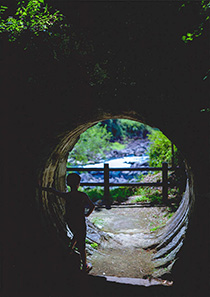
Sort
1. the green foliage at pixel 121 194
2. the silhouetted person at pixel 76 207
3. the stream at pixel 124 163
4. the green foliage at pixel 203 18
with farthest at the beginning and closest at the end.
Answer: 1. the stream at pixel 124 163
2. the green foliage at pixel 121 194
3. the silhouetted person at pixel 76 207
4. the green foliage at pixel 203 18

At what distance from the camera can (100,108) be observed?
9.54ft

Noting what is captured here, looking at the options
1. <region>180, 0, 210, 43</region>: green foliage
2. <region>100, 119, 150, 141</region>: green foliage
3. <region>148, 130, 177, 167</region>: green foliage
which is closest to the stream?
<region>148, 130, 177, 167</region>: green foliage

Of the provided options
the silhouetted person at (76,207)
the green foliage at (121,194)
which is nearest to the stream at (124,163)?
the green foliage at (121,194)

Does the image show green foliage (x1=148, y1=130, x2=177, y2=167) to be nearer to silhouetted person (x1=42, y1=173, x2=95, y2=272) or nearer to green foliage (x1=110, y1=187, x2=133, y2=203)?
green foliage (x1=110, y1=187, x2=133, y2=203)

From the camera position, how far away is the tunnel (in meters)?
2.61

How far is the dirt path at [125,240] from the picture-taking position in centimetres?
336

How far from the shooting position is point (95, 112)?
303 centimetres

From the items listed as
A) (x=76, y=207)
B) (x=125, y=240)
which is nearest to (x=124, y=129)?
(x=125, y=240)

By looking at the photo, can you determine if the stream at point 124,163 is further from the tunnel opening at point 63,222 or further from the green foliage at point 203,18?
the green foliage at point 203,18

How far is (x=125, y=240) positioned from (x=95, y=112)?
→ 3.00 metres

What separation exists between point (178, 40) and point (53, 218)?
10.9 feet

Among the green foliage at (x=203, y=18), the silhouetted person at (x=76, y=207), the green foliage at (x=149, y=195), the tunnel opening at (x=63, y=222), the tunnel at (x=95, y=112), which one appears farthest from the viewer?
the green foliage at (x=149, y=195)

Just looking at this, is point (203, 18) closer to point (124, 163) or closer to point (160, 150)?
point (160, 150)

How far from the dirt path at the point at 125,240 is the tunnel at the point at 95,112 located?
17.6 inches
